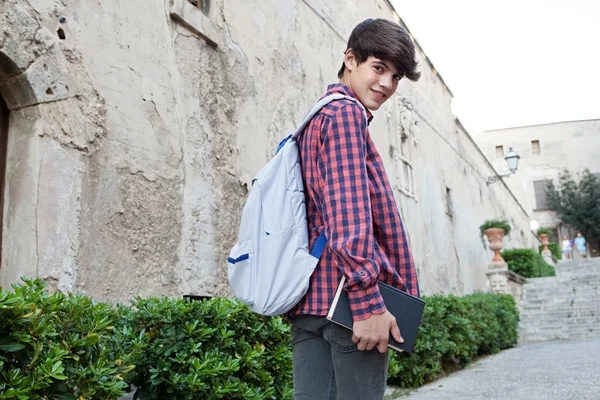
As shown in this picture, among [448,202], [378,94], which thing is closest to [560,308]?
[448,202]

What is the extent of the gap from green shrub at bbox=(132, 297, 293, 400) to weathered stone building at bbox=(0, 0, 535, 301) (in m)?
0.91

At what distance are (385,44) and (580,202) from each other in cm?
3820

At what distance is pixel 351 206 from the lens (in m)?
1.54

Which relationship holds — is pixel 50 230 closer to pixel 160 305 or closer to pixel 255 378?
pixel 160 305

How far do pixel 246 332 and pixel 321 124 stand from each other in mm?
1865

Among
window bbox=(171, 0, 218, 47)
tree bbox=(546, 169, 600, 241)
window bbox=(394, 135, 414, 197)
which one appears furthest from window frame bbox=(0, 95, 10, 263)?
tree bbox=(546, 169, 600, 241)

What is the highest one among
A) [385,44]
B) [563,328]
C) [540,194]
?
[540,194]

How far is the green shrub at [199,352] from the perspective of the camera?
276cm

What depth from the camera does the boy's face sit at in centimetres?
178

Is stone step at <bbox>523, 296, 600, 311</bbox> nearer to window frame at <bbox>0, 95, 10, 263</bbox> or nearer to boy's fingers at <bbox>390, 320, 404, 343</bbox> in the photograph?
window frame at <bbox>0, 95, 10, 263</bbox>

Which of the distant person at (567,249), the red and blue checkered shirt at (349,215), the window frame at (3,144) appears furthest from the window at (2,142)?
the distant person at (567,249)

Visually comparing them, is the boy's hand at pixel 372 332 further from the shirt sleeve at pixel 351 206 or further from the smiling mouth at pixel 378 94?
the smiling mouth at pixel 378 94

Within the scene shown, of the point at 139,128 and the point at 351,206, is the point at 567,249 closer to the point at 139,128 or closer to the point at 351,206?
the point at 139,128

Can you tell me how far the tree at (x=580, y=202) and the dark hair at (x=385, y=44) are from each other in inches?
1472
